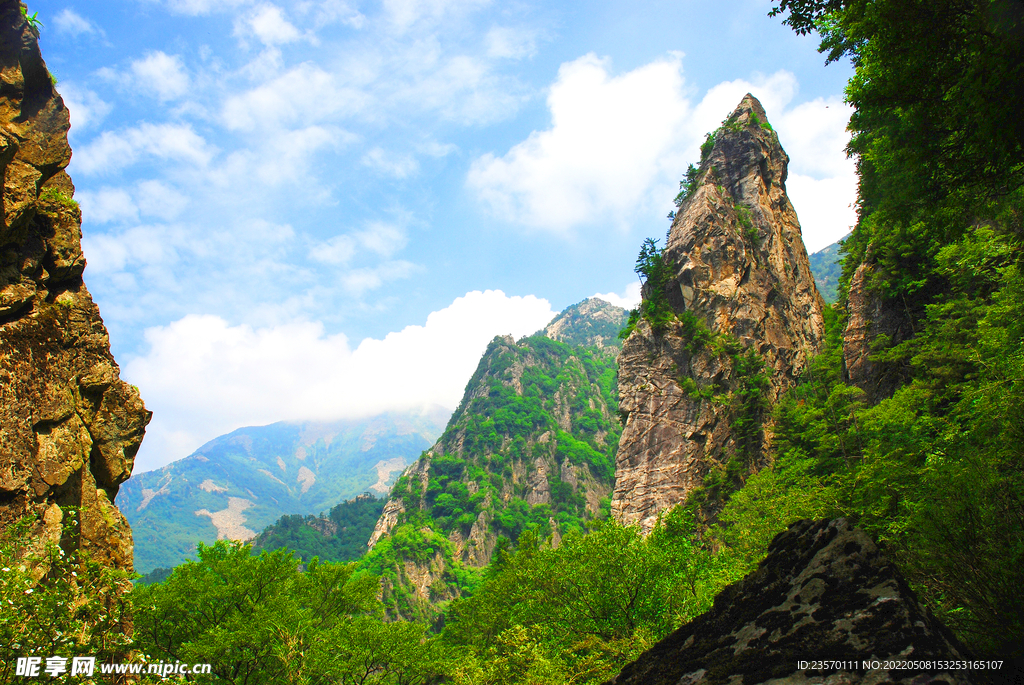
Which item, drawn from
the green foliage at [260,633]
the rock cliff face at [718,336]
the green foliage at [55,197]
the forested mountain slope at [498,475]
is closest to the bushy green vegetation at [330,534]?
the forested mountain slope at [498,475]

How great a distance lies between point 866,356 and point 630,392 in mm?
24730

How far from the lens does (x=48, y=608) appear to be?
8680 mm

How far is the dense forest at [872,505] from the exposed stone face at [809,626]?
2.82 meters

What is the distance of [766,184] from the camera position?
202 feet

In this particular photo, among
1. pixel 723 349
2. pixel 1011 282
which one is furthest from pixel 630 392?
pixel 1011 282

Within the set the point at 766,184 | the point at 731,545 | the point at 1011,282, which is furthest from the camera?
the point at 766,184

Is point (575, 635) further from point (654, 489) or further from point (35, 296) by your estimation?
point (654, 489)

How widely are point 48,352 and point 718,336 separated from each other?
52.5 meters

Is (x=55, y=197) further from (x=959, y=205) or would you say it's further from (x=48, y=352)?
(x=959, y=205)

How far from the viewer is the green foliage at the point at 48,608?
26.3 feet

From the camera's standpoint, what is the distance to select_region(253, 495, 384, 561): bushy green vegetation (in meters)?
109

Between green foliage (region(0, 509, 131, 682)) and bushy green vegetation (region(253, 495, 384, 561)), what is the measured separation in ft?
340

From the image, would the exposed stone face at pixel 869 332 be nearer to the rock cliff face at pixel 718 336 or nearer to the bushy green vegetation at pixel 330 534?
the rock cliff face at pixel 718 336

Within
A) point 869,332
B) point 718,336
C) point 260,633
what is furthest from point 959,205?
point 718,336
